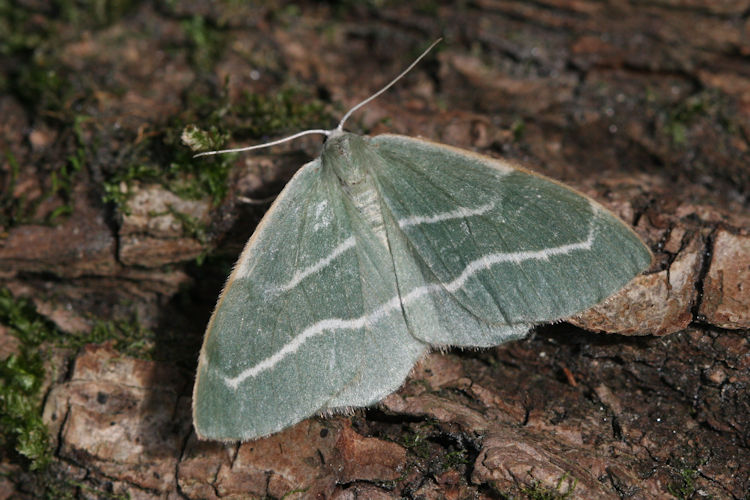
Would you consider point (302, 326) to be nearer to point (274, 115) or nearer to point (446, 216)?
point (446, 216)

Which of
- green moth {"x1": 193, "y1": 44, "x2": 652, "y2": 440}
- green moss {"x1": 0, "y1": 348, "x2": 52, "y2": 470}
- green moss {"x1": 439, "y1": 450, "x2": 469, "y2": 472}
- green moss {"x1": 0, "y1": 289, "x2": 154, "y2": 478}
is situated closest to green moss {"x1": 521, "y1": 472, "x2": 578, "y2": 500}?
green moss {"x1": 439, "y1": 450, "x2": 469, "y2": 472}

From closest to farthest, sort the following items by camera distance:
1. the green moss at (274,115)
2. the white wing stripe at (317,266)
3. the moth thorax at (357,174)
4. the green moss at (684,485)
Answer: the green moss at (684,485) → the white wing stripe at (317,266) → the moth thorax at (357,174) → the green moss at (274,115)

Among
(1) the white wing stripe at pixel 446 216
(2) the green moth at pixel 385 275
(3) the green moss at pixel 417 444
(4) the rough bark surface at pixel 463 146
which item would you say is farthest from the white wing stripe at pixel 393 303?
(3) the green moss at pixel 417 444

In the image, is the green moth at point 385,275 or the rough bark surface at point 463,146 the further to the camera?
the rough bark surface at point 463,146

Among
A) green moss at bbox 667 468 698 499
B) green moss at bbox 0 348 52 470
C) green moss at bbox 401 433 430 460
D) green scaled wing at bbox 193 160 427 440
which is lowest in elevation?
green moss at bbox 0 348 52 470

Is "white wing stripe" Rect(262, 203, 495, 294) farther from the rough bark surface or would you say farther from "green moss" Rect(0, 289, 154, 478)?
"green moss" Rect(0, 289, 154, 478)

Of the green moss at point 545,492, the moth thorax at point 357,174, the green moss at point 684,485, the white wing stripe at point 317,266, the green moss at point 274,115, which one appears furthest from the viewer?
the green moss at point 274,115

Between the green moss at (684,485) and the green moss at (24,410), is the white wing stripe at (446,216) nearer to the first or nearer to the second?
the green moss at (684,485)
